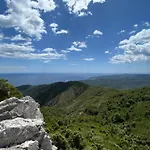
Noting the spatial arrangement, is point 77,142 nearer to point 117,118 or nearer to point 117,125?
point 117,125

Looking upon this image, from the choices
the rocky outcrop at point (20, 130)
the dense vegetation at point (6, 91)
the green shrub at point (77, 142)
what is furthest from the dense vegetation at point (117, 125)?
the rocky outcrop at point (20, 130)

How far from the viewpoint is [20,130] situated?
28109 millimetres

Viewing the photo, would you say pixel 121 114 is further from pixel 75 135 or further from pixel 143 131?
pixel 75 135

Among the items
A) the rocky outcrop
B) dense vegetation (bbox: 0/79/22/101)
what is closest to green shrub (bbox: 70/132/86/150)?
dense vegetation (bbox: 0/79/22/101)

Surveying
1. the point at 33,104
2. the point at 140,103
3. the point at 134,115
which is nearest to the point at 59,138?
the point at 33,104

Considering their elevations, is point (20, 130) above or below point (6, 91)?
below

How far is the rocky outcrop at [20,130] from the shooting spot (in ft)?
86.9

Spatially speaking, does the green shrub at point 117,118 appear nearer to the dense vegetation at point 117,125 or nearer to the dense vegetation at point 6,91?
the dense vegetation at point 117,125

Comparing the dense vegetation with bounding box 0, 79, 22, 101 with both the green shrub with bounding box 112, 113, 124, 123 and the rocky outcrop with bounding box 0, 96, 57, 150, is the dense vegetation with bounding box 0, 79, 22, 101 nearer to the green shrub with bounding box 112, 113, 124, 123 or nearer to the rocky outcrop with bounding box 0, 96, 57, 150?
the rocky outcrop with bounding box 0, 96, 57, 150

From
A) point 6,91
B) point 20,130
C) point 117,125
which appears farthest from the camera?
point 117,125

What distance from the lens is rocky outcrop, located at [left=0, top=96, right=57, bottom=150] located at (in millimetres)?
26502

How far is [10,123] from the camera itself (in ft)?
95.3

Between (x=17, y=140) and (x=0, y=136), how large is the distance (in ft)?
6.71

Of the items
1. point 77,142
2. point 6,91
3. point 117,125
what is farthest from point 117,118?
point 6,91
